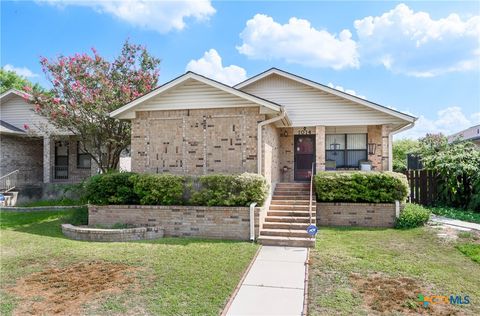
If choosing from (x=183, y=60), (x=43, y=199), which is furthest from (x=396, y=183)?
(x=43, y=199)

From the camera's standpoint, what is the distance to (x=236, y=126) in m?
9.84

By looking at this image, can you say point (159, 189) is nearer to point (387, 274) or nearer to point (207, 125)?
point (207, 125)

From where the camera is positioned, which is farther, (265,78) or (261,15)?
(265,78)

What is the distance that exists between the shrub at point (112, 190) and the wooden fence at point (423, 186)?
1159cm

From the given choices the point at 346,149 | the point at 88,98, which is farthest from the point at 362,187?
the point at 88,98

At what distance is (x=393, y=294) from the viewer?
4.73 metres

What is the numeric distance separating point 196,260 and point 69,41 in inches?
479

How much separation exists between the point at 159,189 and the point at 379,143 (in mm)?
9422

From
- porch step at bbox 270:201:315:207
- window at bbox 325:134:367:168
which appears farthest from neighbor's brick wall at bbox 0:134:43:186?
window at bbox 325:134:367:168

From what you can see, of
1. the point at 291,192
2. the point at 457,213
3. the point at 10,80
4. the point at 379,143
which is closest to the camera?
the point at 291,192

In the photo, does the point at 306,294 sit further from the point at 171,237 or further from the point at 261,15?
the point at 261,15

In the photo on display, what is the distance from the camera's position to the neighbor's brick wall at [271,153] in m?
Result: 9.97

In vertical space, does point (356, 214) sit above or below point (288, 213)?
below

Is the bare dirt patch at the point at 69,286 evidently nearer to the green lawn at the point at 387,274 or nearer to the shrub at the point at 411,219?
the green lawn at the point at 387,274
